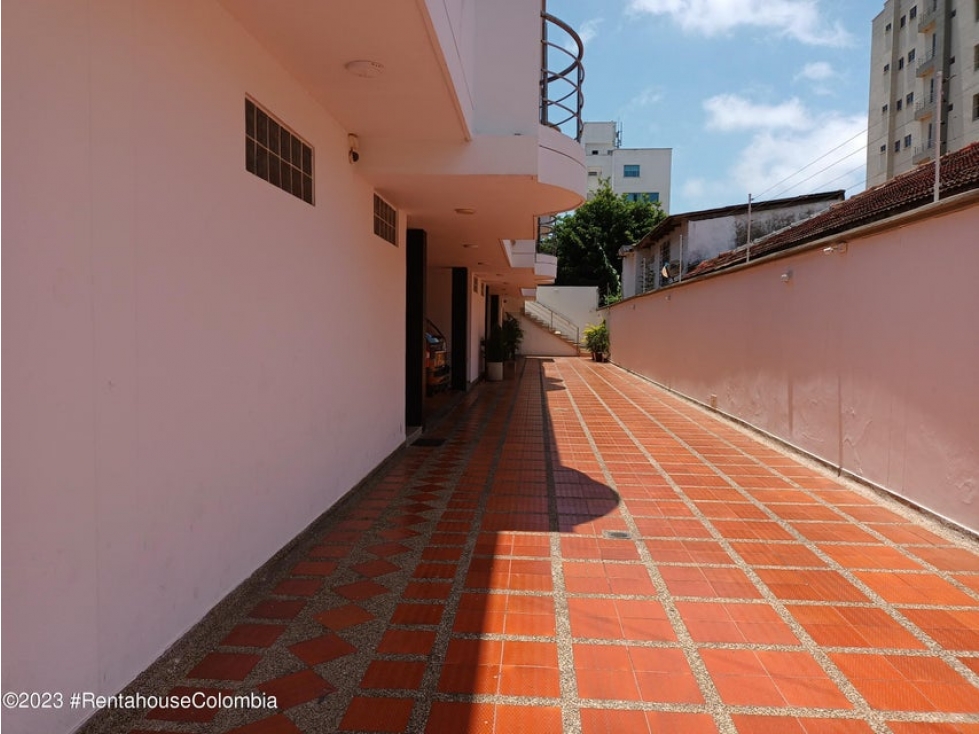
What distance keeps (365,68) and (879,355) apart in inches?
188

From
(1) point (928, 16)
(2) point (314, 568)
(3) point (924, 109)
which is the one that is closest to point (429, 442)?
(2) point (314, 568)

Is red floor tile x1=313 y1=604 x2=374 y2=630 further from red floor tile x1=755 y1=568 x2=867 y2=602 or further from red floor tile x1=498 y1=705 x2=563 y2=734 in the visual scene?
red floor tile x1=755 y1=568 x2=867 y2=602

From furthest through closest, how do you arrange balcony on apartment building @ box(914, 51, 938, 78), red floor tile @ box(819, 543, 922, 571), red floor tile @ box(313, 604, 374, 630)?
balcony on apartment building @ box(914, 51, 938, 78) < red floor tile @ box(819, 543, 922, 571) < red floor tile @ box(313, 604, 374, 630)

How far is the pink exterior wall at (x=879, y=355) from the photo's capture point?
4414 millimetres

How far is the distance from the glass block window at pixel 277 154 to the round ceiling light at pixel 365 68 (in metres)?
0.56

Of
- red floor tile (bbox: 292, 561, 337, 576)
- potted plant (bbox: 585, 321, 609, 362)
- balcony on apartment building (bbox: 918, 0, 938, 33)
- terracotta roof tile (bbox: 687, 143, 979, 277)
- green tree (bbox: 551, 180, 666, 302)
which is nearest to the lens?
red floor tile (bbox: 292, 561, 337, 576)

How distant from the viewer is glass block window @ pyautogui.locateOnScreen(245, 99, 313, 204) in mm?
3586

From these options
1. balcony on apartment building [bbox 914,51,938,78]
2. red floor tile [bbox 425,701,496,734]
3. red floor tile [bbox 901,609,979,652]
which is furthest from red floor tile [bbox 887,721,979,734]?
balcony on apartment building [bbox 914,51,938,78]

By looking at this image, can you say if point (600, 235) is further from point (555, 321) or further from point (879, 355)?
point (879, 355)

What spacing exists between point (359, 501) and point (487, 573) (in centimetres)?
192

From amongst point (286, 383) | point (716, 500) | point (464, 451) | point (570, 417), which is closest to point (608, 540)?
point (716, 500)

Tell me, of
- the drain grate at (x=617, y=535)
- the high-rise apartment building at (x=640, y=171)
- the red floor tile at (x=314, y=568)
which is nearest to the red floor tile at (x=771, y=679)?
the drain grate at (x=617, y=535)

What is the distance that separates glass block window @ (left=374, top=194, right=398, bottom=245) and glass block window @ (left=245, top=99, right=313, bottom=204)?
1.87 meters

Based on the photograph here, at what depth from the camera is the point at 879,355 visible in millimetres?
5500
